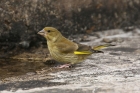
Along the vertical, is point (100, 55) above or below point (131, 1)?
below

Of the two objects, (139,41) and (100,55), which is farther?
(139,41)

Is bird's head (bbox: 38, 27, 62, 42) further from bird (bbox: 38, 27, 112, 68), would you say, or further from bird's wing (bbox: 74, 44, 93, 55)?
bird's wing (bbox: 74, 44, 93, 55)

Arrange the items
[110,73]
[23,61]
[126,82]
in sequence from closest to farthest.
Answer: [126,82]
[110,73]
[23,61]

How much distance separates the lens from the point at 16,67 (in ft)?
18.5

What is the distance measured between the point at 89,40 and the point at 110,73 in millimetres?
2109

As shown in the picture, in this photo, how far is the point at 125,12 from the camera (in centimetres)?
797

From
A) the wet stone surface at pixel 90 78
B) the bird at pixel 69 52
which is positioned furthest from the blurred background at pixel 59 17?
the wet stone surface at pixel 90 78

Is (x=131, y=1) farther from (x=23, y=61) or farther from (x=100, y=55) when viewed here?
(x=23, y=61)

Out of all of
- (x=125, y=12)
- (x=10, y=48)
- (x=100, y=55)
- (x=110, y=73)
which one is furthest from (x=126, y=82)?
(x=125, y=12)

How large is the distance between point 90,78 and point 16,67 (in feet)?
4.14

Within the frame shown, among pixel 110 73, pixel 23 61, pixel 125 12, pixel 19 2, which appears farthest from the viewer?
pixel 125 12

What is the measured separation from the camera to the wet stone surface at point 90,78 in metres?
4.48

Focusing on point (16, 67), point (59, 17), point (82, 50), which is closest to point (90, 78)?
point (82, 50)

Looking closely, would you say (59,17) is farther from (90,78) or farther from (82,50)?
(90,78)
